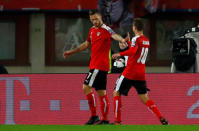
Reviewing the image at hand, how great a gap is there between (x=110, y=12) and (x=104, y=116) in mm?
7305

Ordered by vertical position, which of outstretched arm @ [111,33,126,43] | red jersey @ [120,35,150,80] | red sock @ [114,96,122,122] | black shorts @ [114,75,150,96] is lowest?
red sock @ [114,96,122,122]

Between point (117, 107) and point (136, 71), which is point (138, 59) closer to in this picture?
point (136, 71)

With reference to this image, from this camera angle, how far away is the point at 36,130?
31.9 feet

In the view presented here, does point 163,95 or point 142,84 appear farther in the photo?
point 163,95

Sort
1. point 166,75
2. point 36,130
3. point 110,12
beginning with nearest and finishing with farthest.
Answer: point 36,130, point 166,75, point 110,12

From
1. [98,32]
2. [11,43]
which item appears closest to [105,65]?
[98,32]

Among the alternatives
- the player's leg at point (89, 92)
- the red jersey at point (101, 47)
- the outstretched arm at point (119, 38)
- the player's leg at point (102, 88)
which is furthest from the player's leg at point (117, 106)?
the outstretched arm at point (119, 38)

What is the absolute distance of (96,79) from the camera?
1106 cm

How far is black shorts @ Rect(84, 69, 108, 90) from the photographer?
11.0m

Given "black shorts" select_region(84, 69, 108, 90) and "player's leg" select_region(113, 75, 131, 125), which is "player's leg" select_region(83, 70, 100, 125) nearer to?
"black shorts" select_region(84, 69, 108, 90)

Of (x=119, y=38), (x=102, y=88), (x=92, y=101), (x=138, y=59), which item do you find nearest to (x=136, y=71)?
(x=138, y=59)

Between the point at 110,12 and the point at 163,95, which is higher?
the point at 110,12

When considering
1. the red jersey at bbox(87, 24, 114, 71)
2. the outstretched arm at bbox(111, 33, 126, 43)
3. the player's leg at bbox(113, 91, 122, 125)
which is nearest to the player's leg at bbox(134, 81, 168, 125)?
the player's leg at bbox(113, 91, 122, 125)

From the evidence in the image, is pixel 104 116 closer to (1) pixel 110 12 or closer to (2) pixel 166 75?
(2) pixel 166 75
